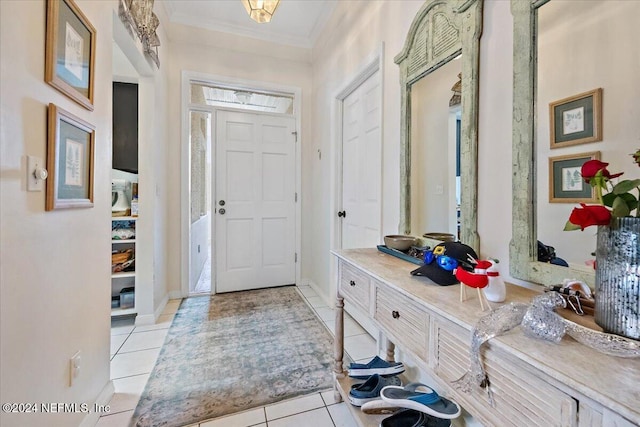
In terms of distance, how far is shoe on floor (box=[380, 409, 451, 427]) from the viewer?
117cm

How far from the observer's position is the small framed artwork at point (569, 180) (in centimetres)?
84

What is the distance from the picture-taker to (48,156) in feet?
3.47

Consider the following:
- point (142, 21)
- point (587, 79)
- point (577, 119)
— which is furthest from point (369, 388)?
point (142, 21)

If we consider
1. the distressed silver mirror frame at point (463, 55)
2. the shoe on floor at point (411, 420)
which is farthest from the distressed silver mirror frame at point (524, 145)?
the shoe on floor at point (411, 420)

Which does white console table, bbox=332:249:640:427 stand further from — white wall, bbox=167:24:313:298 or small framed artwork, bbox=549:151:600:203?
white wall, bbox=167:24:313:298

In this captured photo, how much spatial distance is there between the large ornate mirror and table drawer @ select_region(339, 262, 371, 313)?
0.57m

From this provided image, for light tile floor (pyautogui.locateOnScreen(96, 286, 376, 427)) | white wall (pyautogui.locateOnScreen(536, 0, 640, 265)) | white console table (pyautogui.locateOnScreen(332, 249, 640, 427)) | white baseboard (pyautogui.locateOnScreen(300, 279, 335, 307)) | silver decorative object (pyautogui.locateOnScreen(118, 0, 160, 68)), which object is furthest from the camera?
white baseboard (pyautogui.locateOnScreen(300, 279, 335, 307))

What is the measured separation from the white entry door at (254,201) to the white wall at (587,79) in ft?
9.50

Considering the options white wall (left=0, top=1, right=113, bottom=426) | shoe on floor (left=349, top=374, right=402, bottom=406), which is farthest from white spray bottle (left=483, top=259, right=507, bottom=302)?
white wall (left=0, top=1, right=113, bottom=426)

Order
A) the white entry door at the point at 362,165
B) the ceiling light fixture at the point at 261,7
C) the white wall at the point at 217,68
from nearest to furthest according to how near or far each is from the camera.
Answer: the ceiling light fixture at the point at 261,7 < the white entry door at the point at 362,165 < the white wall at the point at 217,68

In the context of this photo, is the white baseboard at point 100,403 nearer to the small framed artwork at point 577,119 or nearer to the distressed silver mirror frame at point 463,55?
the distressed silver mirror frame at point 463,55

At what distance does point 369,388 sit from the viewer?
1.40 m

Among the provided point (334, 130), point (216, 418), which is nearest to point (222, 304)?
point (216, 418)

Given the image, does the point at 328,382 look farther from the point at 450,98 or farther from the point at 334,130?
the point at 334,130
